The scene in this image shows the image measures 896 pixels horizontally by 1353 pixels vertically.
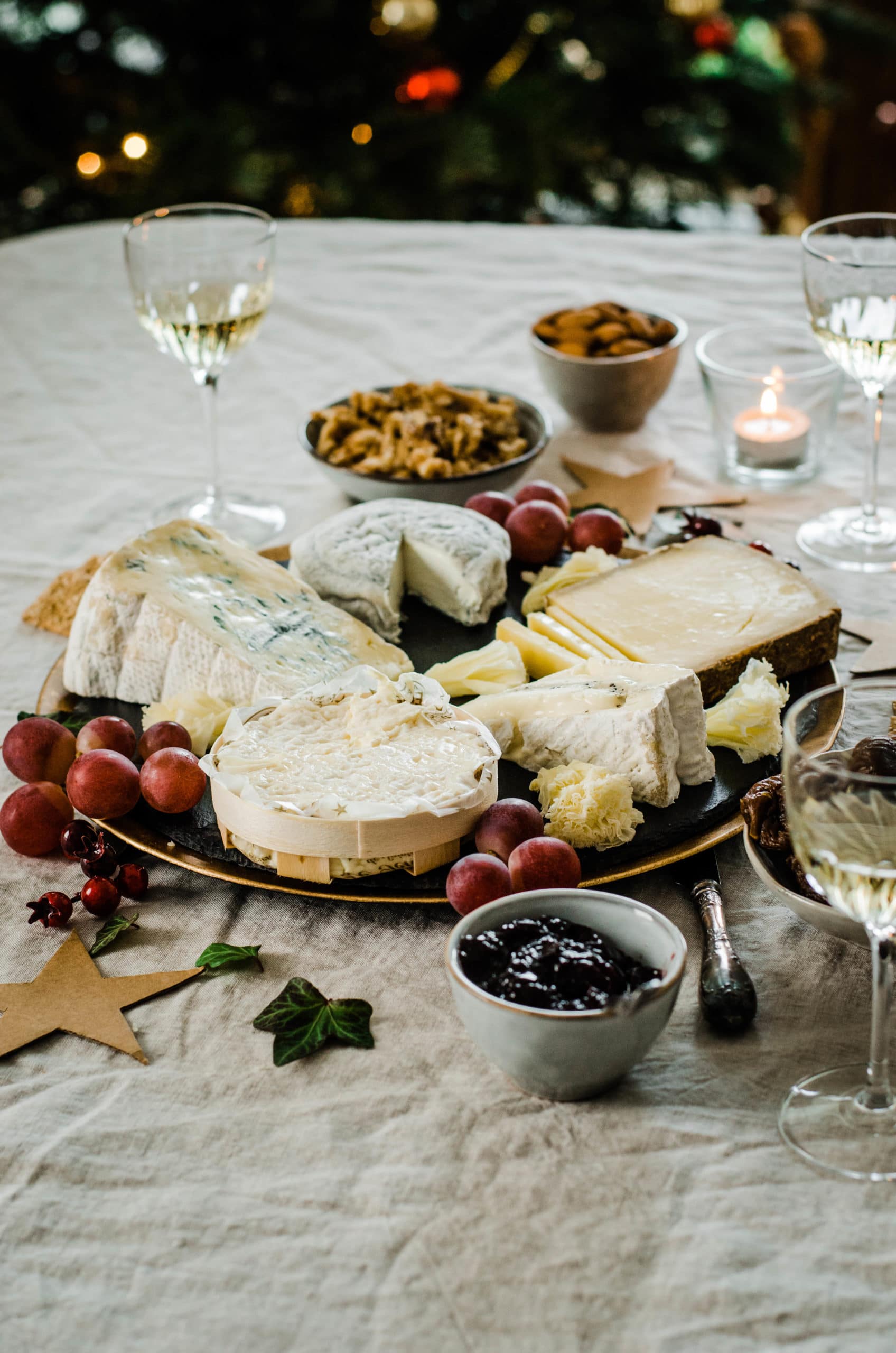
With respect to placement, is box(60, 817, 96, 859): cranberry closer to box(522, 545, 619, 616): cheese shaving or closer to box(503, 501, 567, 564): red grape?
box(522, 545, 619, 616): cheese shaving

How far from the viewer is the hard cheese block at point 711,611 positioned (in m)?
1.51

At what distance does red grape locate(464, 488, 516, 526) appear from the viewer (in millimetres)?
1880

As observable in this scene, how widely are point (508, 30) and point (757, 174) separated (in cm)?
81

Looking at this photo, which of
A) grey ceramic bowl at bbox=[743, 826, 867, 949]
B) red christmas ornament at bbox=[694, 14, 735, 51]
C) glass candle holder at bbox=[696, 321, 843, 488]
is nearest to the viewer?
grey ceramic bowl at bbox=[743, 826, 867, 949]

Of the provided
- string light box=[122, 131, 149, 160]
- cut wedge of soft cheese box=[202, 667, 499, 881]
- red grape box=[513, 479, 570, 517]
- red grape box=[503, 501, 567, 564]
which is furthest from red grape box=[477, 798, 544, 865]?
string light box=[122, 131, 149, 160]

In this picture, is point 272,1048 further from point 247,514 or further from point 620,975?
point 247,514

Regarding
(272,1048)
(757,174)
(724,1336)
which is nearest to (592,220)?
(757,174)

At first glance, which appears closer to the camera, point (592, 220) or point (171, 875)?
point (171, 875)

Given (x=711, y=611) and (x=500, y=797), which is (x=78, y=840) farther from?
(x=711, y=611)

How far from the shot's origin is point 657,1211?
0.91 m

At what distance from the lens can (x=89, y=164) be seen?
3035 mm

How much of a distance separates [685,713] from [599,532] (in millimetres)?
594

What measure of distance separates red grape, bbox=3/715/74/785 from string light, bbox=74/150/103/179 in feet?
6.81

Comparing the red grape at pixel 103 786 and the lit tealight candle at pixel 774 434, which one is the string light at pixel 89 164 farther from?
the red grape at pixel 103 786
